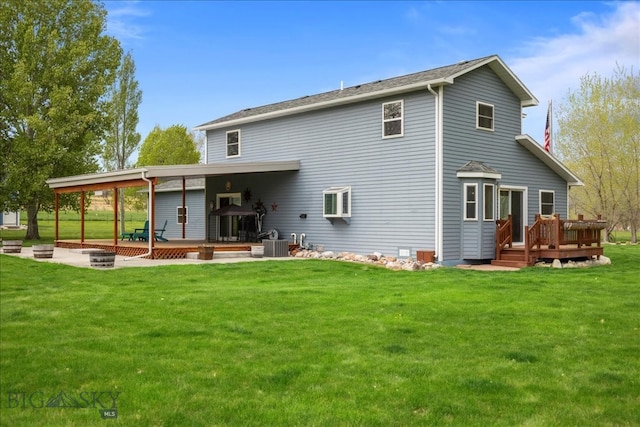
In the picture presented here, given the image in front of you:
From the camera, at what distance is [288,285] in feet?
39.4

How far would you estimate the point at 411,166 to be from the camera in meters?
17.5

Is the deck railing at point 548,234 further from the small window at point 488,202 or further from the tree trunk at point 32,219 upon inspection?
the tree trunk at point 32,219

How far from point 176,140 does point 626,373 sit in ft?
116

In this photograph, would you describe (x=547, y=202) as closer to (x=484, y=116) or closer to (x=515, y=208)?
(x=515, y=208)

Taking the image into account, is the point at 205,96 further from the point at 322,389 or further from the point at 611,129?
the point at 322,389

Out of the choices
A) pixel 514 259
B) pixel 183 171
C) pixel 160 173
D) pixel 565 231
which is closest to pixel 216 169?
pixel 183 171

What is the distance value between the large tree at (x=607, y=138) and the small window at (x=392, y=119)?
2191 centimetres

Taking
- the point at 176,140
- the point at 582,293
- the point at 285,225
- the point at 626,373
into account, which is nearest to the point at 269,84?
the point at 176,140

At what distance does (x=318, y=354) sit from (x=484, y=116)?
1379cm

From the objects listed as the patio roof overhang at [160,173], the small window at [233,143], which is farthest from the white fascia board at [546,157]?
the small window at [233,143]

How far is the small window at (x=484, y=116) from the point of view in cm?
1828

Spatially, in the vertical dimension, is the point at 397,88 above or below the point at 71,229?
above

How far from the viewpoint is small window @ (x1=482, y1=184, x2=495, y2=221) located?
1759 centimetres

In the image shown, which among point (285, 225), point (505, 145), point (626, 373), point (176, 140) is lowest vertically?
point (626, 373)
